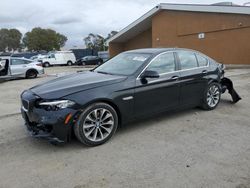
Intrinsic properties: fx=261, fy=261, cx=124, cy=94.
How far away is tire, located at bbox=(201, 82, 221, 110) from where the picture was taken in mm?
5953

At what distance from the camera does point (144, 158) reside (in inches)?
147

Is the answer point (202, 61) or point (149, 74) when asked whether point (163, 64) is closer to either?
point (149, 74)

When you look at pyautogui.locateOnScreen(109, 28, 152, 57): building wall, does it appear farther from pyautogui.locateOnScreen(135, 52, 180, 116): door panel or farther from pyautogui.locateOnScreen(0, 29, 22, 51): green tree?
pyautogui.locateOnScreen(0, 29, 22, 51): green tree

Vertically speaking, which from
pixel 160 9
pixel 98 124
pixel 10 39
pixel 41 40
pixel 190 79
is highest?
pixel 10 39

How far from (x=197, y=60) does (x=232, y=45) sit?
45.2 ft

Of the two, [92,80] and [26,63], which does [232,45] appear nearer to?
[26,63]

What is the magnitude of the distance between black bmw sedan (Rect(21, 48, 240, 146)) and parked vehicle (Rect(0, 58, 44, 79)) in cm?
1046

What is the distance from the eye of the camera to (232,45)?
18.1 m

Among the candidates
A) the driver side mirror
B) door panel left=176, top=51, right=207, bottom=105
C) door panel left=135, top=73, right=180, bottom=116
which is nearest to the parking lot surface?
door panel left=135, top=73, right=180, bottom=116

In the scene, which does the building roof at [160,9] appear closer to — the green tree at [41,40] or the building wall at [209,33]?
the building wall at [209,33]

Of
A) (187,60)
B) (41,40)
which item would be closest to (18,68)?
(187,60)

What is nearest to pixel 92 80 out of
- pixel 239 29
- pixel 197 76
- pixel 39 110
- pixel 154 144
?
pixel 39 110

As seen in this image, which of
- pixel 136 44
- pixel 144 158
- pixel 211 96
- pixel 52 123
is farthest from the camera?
pixel 136 44

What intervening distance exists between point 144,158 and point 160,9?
2078cm
